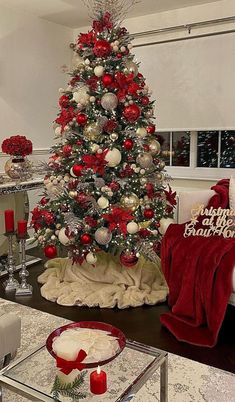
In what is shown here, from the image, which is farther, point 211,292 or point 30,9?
point 30,9

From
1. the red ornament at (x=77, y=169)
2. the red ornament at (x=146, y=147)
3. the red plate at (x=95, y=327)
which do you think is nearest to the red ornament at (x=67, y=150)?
the red ornament at (x=77, y=169)

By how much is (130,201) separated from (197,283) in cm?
80

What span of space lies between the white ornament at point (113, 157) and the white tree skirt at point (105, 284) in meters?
0.83

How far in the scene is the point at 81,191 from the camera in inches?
117

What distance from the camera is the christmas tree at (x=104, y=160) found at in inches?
115

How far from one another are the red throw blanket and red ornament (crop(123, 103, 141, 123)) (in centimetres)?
89

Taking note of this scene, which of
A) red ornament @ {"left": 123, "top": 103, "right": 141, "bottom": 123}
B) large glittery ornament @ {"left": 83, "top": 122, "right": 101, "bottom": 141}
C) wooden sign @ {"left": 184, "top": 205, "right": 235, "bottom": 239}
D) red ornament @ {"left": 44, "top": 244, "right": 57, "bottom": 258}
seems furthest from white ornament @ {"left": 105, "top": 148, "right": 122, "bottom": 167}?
red ornament @ {"left": 44, "top": 244, "right": 57, "bottom": 258}

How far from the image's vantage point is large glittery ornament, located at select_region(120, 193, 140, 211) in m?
2.96

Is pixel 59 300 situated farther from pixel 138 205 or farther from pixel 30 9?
pixel 30 9

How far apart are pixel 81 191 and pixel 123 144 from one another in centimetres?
48

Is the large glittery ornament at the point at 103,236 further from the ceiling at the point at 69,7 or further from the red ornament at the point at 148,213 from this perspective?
the ceiling at the point at 69,7

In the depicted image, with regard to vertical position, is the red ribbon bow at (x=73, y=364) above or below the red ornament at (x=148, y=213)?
below

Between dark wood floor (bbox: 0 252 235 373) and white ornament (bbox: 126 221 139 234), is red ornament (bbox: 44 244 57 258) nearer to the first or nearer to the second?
dark wood floor (bbox: 0 252 235 373)

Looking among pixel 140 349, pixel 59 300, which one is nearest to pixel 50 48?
pixel 59 300
